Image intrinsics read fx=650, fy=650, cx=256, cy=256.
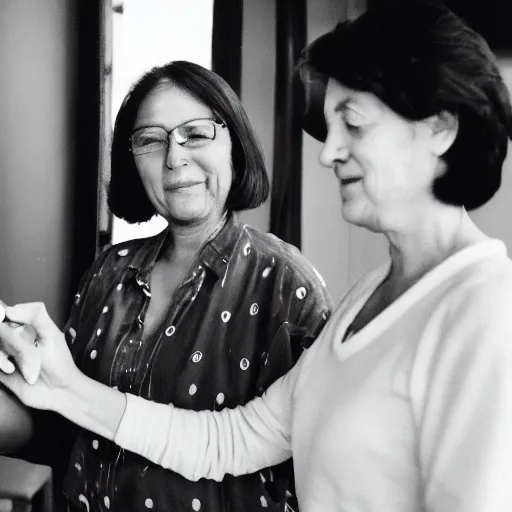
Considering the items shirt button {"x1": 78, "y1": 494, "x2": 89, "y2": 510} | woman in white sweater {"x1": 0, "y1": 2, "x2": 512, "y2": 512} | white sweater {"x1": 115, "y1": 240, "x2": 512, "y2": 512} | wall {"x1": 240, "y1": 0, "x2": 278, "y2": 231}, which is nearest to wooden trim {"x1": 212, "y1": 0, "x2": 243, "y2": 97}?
wall {"x1": 240, "y1": 0, "x2": 278, "y2": 231}

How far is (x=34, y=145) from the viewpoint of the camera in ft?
3.27

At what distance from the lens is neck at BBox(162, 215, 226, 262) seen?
91 centimetres

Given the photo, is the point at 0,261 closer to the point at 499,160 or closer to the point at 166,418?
the point at 166,418

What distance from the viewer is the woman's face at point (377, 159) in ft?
1.96

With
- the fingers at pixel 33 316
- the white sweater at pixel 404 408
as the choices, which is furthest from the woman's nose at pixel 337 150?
the fingers at pixel 33 316

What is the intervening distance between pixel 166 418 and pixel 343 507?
27cm

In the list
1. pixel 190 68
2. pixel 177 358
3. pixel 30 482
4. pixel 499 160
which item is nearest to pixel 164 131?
pixel 190 68

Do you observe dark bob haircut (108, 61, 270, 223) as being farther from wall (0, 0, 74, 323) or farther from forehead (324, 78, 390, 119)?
forehead (324, 78, 390, 119)

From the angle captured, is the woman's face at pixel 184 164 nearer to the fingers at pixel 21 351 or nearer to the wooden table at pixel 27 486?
the fingers at pixel 21 351

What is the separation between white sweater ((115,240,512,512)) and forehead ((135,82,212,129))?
32 cm

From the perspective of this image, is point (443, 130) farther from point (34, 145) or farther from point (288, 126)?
point (34, 145)

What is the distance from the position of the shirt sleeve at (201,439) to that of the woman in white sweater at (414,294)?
0.30 ft

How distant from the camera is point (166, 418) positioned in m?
0.81

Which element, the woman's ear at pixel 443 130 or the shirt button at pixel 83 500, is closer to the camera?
the woman's ear at pixel 443 130
